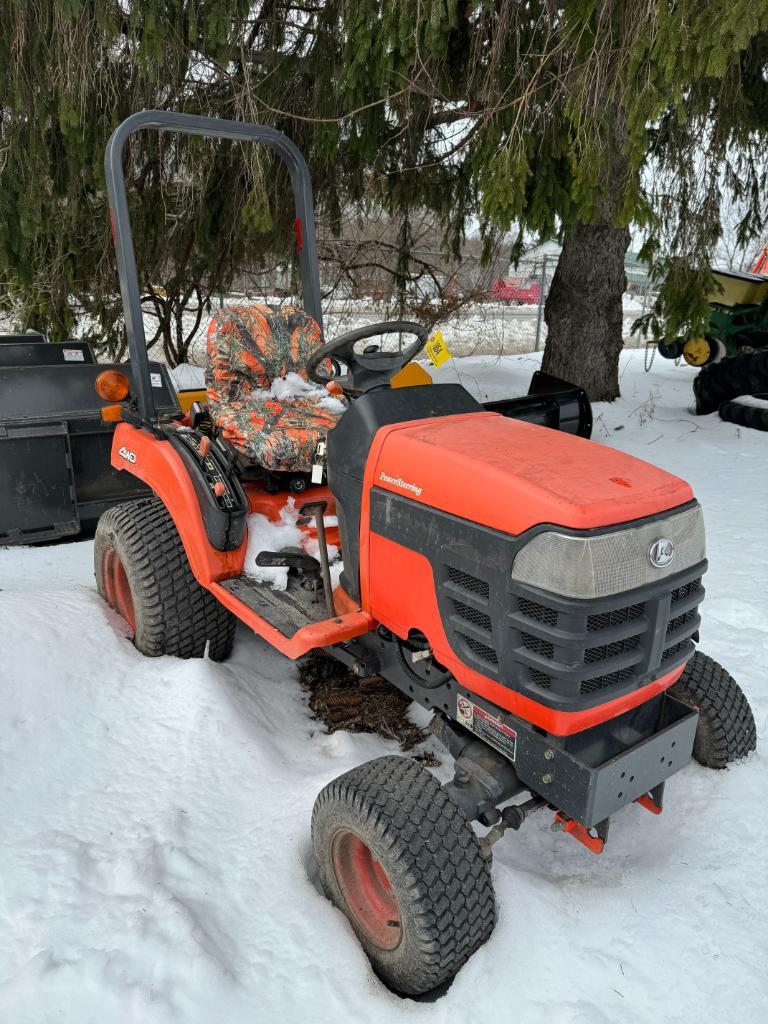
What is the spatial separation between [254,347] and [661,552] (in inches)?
74.7

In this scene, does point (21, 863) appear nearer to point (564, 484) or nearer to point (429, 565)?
point (429, 565)

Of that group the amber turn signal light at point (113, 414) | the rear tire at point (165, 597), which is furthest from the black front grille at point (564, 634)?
the amber turn signal light at point (113, 414)

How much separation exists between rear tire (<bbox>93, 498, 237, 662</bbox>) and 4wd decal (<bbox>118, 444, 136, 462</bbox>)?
277mm

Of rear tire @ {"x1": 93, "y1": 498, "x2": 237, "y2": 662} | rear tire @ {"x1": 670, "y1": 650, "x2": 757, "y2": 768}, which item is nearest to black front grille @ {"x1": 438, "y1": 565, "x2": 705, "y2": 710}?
rear tire @ {"x1": 670, "y1": 650, "x2": 757, "y2": 768}

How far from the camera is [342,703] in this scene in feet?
9.52

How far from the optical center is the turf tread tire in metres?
6.81

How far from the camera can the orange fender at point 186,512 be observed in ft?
8.90

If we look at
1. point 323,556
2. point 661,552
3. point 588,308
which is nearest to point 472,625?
Answer: point 661,552

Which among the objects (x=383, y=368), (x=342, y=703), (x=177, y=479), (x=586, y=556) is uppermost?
(x=383, y=368)

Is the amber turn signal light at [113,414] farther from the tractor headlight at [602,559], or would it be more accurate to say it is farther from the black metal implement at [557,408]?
the black metal implement at [557,408]

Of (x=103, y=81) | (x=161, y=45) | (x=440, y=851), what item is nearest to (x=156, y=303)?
(x=103, y=81)

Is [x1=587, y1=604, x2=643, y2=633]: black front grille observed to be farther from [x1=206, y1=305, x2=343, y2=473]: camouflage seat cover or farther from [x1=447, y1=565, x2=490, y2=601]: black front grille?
[x1=206, y1=305, x2=343, y2=473]: camouflage seat cover

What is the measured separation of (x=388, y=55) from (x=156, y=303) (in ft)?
13.4

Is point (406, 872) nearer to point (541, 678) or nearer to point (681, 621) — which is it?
point (541, 678)
